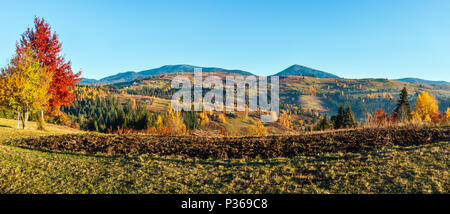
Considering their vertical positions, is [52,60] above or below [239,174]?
above

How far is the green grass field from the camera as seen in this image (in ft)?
21.3

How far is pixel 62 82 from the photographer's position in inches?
965

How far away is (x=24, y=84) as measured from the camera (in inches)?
789

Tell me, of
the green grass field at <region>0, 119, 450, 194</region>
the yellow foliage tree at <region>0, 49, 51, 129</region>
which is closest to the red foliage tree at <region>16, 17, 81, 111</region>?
the yellow foliage tree at <region>0, 49, 51, 129</region>

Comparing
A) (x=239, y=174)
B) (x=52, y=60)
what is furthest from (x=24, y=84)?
(x=239, y=174)

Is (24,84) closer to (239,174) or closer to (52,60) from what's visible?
(52,60)

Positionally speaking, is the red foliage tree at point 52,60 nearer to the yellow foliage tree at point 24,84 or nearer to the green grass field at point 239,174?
the yellow foliage tree at point 24,84

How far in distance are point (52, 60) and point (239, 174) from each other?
26823mm

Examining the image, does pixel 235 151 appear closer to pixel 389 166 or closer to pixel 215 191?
pixel 215 191

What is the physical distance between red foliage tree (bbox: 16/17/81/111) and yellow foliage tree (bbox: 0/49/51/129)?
1.18 m
